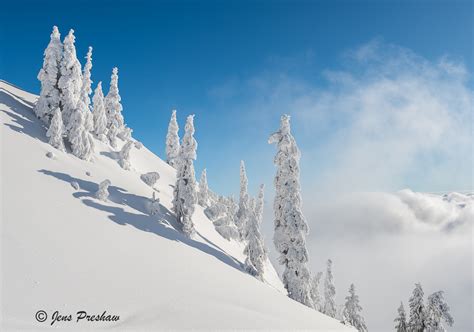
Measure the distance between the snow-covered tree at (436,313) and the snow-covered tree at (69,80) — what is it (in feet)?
151

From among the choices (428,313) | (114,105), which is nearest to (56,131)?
(114,105)

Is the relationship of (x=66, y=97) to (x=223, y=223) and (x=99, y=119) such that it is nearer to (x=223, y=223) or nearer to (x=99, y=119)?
(x=99, y=119)

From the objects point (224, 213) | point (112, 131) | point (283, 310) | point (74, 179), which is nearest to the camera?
point (283, 310)

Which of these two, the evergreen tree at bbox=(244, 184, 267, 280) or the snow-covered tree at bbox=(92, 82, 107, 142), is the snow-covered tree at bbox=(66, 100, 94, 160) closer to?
the snow-covered tree at bbox=(92, 82, 107, 142)

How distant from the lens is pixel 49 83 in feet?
120

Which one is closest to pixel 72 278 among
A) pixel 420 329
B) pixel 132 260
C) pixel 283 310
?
pixel 132 260

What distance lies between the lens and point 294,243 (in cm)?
3162

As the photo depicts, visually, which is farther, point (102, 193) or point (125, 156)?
point (125, 156)

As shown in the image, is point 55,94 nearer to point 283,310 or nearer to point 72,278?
point 72,278

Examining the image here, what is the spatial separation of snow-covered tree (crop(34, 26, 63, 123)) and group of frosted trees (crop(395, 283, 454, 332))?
48612 millimetres

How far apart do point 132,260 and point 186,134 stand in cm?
1857

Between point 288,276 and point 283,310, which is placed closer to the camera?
point 283,310

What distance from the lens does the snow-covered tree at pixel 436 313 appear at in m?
30.4

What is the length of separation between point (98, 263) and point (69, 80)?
27125 millimetres
